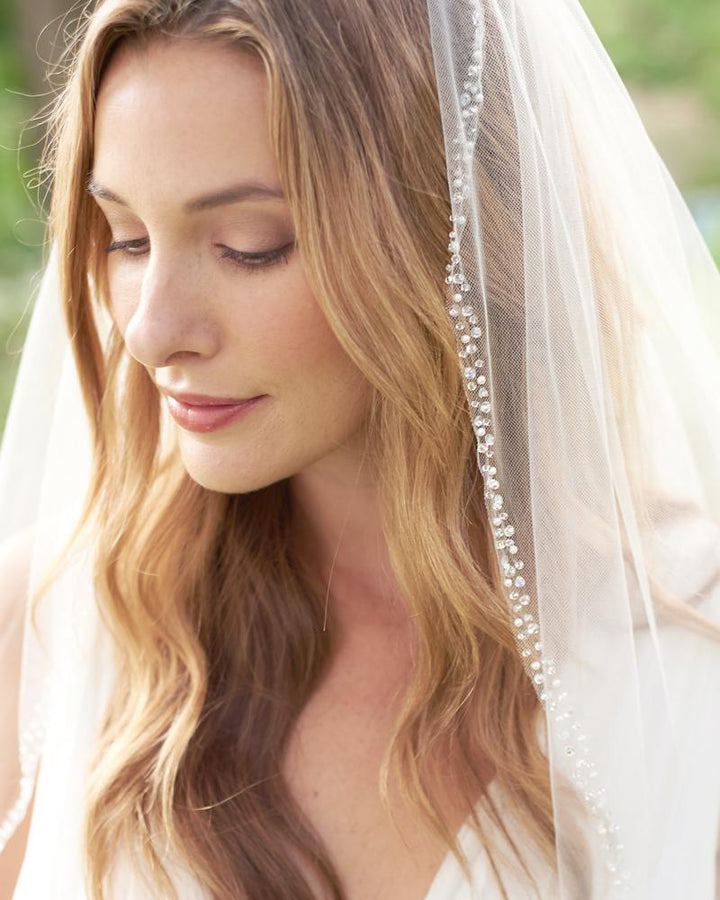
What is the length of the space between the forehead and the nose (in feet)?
0.27

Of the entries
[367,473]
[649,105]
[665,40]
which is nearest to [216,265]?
[367,473]

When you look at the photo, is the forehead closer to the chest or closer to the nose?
the nose

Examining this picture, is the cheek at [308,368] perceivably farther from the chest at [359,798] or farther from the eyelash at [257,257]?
the chest at [359,798]

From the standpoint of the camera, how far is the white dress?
137 cm

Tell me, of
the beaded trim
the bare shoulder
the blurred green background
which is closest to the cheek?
the beaded trim

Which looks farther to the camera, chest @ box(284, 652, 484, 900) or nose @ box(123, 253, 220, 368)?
chest @ box(284, 652, 484, 900)

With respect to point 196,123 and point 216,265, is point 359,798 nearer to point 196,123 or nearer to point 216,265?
point 216,265

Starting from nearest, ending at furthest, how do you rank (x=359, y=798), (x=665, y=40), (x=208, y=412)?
(x=208, y=412), (x=359, y=798), (x=665, y=40)

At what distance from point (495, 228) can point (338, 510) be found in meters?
0.48

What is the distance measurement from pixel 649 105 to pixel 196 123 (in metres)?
4.20

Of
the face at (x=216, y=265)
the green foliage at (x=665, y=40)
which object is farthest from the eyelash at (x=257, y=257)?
the green foliage at (x=665, y=40)

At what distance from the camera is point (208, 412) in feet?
4.61

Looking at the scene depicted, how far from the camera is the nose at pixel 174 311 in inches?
52.8

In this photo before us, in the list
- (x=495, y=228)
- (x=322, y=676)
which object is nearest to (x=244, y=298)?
(x=495, y=228)
